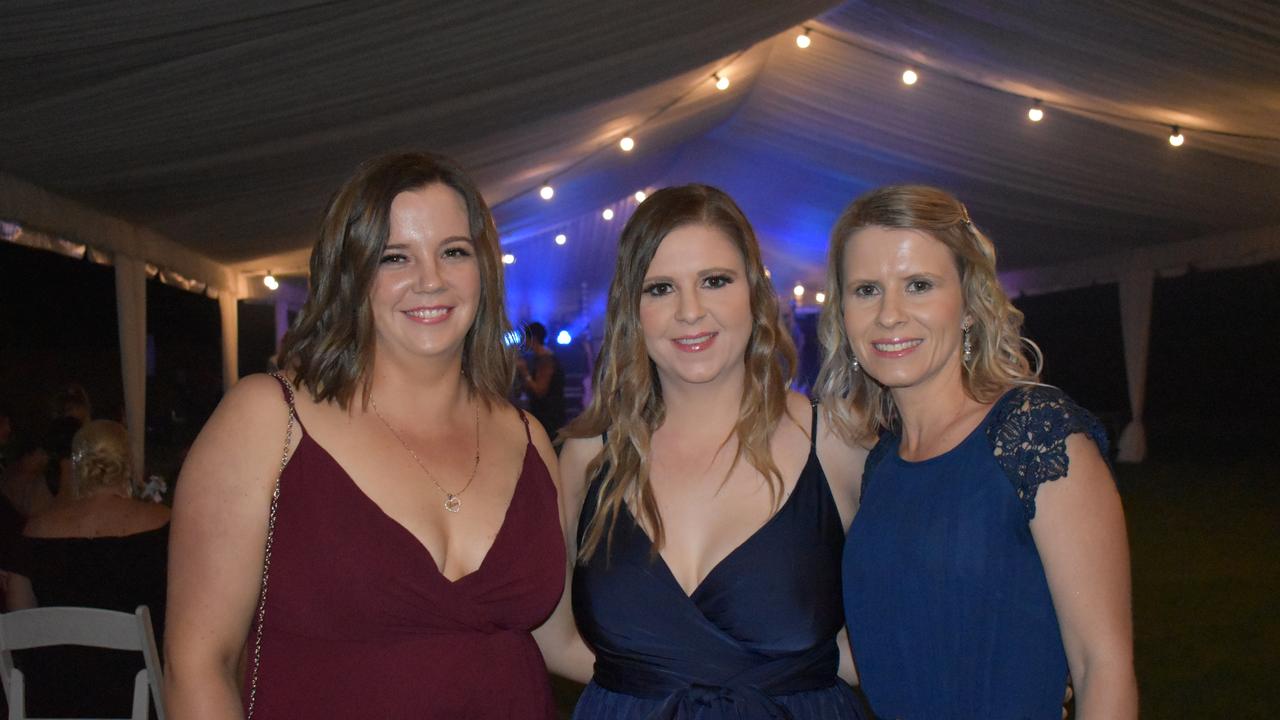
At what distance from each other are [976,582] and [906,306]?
1.81 feet

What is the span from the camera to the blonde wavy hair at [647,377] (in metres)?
2.30

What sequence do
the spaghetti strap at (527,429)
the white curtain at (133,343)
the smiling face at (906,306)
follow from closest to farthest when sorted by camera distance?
the smiling face at (906,306)
the spaghetti strap at (527,429)
the white curtain at (133,343)

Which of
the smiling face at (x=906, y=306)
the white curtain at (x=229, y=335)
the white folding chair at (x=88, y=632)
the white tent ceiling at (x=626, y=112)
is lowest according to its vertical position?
the white folding chair at (x=88, y=632)

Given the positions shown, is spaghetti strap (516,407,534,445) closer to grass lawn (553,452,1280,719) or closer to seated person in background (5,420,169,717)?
seated person in background (5,420,169,717)

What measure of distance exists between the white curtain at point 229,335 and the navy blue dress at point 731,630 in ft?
30.6

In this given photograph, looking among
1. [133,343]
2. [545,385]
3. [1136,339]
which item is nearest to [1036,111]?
[545,385]

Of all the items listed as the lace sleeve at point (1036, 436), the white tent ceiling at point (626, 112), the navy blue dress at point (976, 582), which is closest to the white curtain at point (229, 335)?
the white tent ceiling at point (626, 112)

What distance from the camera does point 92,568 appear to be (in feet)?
12.4

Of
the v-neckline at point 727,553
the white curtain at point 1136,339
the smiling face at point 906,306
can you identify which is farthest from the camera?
the white curtain at point 1136,339

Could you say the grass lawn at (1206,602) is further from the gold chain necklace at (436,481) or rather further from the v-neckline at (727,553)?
the gold chain necklace at (436,481)

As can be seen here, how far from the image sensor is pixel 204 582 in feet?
5.61

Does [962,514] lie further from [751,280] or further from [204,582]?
[204,582]

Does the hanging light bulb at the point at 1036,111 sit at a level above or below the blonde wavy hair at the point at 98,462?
above

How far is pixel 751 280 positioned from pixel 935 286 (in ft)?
1.54
